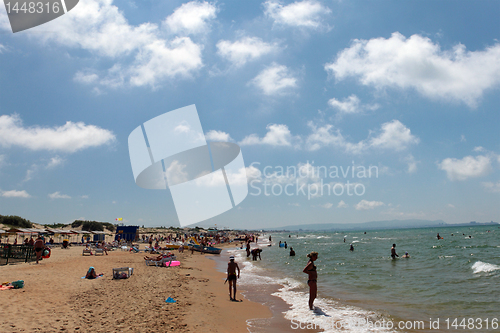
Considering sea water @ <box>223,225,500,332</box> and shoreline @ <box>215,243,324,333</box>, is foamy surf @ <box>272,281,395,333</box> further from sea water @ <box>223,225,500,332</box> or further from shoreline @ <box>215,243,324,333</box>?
shoreline @ <box>215,243,324,333</box>

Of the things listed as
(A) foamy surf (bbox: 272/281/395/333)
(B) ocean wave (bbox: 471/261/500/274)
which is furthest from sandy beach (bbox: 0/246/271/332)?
(B) ocean wave (bbox: 471/261/500/274)

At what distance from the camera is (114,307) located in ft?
24.5

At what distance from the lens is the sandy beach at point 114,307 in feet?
19.9

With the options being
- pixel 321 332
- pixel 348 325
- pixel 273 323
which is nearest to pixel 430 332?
pixel 348 325

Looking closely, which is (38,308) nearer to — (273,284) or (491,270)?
(273,284)

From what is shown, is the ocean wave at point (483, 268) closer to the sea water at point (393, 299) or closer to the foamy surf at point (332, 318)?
the sea water at point (393, 299)

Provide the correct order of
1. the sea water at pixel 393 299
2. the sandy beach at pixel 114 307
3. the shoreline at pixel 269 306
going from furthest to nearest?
1. the sea water at pixel 393 299
2. the shoreline at pixel 269 306
3. the sandy beach at pixel 114 307

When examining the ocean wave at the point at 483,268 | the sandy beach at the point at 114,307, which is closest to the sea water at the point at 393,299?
the ocean wave at the point at 483,268

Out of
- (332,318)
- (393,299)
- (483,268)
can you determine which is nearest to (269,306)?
(332,318)

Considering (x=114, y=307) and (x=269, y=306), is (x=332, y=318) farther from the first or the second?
(x=114, y=307)

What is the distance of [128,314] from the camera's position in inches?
274

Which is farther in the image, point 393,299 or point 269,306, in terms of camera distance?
point 393,299

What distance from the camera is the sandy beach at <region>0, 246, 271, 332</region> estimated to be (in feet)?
19.9

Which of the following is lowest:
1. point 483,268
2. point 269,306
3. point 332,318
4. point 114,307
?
point 483,268
